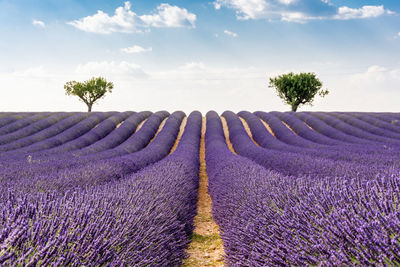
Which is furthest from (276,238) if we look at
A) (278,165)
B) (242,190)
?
(278,165)

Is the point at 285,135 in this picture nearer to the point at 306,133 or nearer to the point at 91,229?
the point at 306,133

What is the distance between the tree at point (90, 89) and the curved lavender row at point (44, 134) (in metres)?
10.4

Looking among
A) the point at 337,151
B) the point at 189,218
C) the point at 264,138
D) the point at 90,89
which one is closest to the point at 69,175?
the point at 189,218

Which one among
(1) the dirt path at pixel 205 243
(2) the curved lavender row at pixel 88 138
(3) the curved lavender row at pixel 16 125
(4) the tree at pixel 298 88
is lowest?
(1) the dirt path at pixel 205 243

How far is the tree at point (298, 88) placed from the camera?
3391 centimetres

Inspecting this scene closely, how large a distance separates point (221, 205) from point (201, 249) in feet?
2.65

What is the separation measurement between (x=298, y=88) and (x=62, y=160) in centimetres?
2959

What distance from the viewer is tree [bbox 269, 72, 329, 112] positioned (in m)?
33.9

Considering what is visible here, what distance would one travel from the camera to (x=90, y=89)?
33.5 meters

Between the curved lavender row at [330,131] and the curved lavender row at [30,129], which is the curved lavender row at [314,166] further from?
the curved lavender row at [30,129]

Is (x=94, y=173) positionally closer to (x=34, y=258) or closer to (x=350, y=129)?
(x=34, y=258)

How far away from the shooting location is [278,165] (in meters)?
8.07

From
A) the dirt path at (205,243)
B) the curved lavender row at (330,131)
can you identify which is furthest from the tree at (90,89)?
the dirt path at (205,243)

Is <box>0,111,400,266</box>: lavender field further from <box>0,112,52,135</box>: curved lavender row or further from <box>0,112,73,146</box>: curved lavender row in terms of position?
<box>0,112,52,135</box>: curved lavender row
